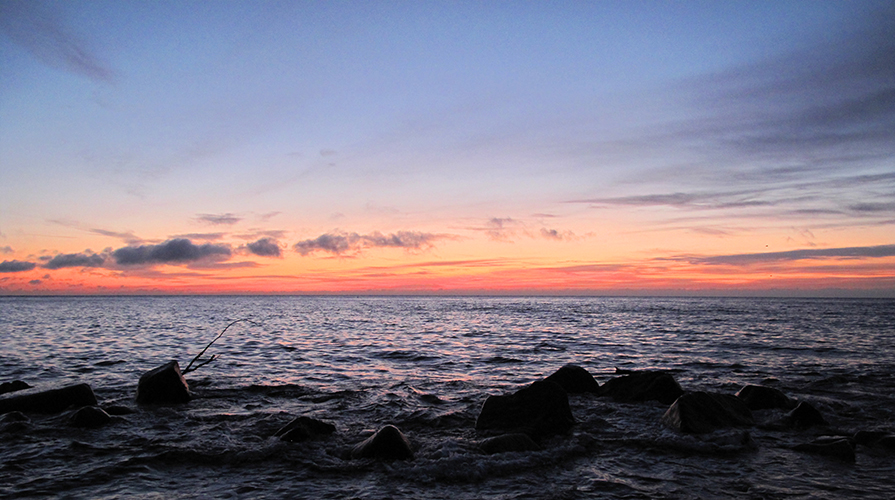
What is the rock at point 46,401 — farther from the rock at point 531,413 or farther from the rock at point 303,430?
the rock at point 531,413

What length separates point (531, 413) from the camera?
1005 cm

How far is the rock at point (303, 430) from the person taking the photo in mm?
9289

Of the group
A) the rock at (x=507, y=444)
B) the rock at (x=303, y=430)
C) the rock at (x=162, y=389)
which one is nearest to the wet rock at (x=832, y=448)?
the rock at (x=507, y=444)

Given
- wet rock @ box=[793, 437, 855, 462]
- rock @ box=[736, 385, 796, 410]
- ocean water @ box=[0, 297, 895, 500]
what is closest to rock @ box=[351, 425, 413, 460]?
ocean water @ box=[0, 297, 895, 500]

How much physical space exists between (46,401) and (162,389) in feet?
7.81

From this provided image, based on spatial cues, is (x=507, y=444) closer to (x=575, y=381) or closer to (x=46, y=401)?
(x=575, y=381)

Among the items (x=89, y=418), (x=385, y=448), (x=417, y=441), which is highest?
(x=89, y=418)

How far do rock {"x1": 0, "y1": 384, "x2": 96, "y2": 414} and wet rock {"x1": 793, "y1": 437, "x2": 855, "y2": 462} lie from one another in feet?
51.7

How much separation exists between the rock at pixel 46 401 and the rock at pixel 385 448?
26.4 ft

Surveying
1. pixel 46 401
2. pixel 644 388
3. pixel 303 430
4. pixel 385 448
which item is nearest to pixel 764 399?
pixel 644 388

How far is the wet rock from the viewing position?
26.8ft

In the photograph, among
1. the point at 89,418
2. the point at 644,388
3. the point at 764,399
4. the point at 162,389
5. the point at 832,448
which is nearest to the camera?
the point at 832,448

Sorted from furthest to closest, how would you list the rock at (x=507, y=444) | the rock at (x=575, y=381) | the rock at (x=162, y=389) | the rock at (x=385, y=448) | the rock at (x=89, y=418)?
the rock at (x=575, y=381)
the rock at (x=162, y=389)
the rock at (x=89, y=418)
the rock at (x=507, y=444)
the rock at (x=385, y=448)

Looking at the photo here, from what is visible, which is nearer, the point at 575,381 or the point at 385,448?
the point at 385,448
